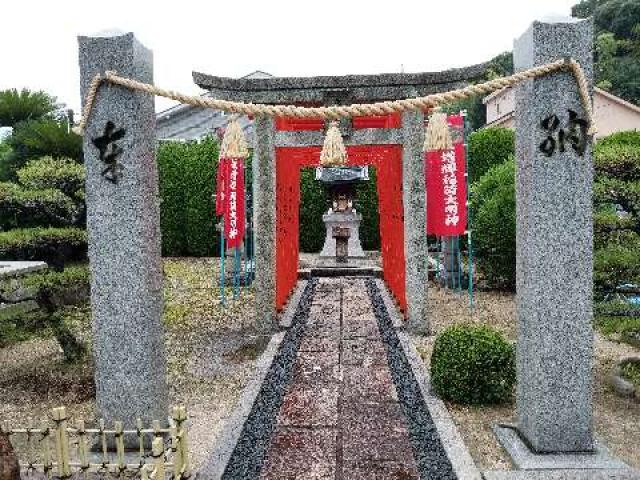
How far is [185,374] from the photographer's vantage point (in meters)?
7.79

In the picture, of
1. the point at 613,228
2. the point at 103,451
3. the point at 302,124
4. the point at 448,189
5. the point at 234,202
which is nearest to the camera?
the point at 103,451

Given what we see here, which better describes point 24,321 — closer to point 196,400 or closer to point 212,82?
point 196,400

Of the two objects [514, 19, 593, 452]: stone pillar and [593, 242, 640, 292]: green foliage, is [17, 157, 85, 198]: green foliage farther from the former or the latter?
[593, 242, 640, 292]: green foliage

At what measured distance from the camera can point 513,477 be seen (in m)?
4.50

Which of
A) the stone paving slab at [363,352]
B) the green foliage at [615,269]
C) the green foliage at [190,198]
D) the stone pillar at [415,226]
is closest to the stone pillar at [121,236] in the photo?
the stone paving slab at [363,352]

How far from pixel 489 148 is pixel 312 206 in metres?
5.87

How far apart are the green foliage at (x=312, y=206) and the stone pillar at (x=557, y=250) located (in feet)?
52.5

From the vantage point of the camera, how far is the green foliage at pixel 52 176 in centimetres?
725

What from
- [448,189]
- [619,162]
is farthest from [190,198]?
[619,162]

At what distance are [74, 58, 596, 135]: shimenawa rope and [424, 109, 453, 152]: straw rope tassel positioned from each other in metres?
0.29

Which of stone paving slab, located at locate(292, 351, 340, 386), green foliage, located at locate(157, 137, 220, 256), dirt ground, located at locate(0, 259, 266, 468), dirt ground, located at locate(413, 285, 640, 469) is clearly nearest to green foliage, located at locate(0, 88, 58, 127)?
dirt ground, located at locate(0, 259, 266, 468)

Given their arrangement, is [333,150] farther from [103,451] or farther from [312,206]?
[312,206]

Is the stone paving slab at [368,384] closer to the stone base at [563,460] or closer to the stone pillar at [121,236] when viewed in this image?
the stone base at [563,460]

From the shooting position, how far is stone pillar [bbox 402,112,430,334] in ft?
31.2
